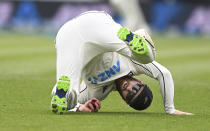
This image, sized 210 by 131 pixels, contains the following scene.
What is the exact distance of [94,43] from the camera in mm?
6047

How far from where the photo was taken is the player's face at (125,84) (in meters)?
6.09

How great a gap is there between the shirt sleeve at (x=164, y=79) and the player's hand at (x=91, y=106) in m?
0.53

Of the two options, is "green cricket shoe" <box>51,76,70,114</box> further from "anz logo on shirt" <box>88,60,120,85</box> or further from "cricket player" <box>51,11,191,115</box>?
"anz logo on shirt" <box>88,60,120,85</box>

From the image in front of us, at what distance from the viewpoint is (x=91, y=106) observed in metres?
6.17

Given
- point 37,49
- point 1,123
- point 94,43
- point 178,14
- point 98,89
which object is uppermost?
point 178,14

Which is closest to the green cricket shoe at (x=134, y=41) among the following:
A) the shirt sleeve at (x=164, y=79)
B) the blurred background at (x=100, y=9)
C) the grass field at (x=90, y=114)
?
the shirt sleeve at (x=164, y=79)

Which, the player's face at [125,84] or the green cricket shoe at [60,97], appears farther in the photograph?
the player's face at [125,84]

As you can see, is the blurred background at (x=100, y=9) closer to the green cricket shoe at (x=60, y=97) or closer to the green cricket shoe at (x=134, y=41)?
the green cricket shoe at (x=134, y=41)

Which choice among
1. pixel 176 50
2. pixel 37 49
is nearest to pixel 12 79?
pixel 37 49

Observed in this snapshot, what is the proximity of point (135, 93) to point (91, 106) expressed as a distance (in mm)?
462

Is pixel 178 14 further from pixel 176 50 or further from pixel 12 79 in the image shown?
pixel 12 79

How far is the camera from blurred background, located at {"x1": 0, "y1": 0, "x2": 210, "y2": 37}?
2347 centimetres

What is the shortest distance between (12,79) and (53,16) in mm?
15287

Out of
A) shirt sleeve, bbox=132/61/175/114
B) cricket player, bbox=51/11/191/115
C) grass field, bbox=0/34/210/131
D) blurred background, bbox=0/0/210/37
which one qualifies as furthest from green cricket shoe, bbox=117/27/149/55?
blurred background, bbox=0/0/210/37
